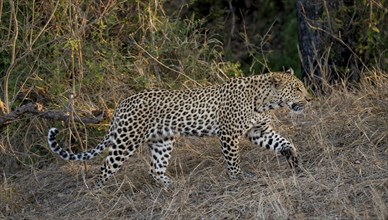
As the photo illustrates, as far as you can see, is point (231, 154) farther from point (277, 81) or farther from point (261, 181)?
point (277, 81)

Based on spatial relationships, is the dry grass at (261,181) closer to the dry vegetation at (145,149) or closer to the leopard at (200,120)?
the dry vegetation at (145,149)

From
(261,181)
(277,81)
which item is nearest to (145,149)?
(277,81)

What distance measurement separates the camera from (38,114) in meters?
10.5

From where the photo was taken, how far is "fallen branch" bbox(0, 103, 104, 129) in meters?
10.3

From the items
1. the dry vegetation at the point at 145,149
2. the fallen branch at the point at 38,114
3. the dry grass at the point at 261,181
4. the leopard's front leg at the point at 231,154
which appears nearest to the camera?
the dry grass at the point at 261,181

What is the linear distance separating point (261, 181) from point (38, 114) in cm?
256

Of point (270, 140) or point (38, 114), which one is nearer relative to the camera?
point (270, 140)

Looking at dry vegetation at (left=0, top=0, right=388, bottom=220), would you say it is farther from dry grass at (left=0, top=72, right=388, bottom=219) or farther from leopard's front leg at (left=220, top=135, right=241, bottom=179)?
leopard's front leg at (left=220, top=135, right=241, bottom=179)

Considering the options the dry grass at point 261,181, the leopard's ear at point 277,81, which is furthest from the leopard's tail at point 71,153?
the leopard's ear at point 277,81

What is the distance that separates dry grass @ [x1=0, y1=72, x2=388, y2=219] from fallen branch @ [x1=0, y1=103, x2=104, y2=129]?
2.02ft

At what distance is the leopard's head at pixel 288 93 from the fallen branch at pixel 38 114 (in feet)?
6.20

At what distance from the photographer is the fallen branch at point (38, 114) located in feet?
33.7

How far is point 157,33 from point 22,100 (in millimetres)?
2011

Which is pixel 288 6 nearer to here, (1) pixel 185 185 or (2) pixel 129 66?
(2) pixel 129 66
